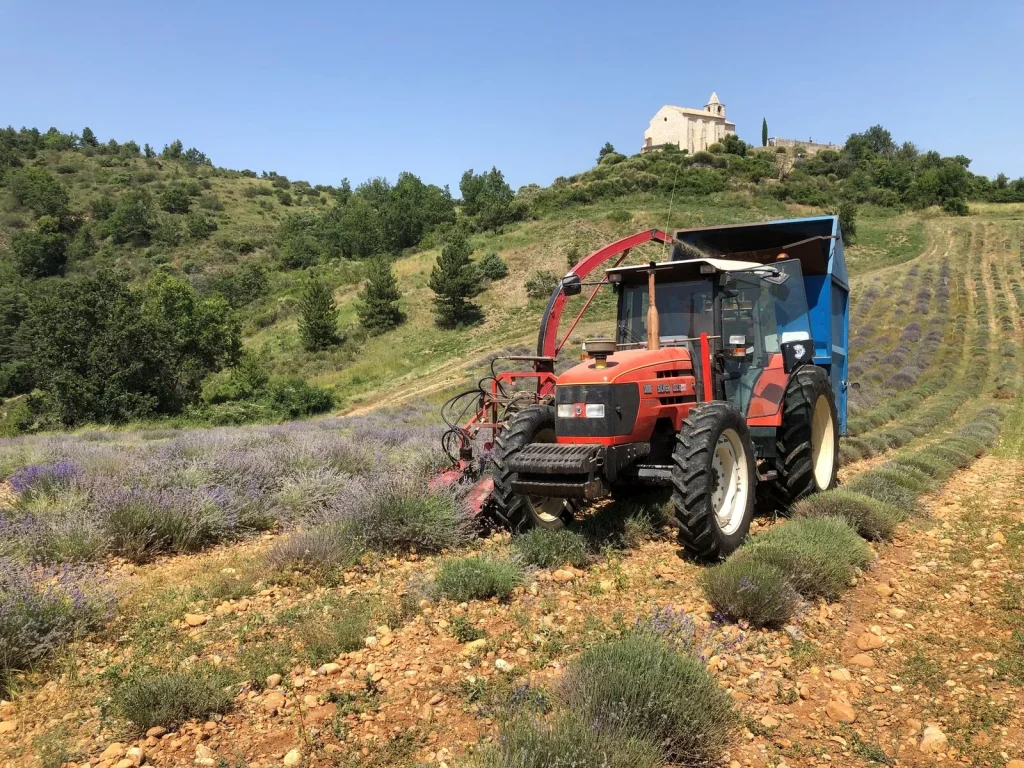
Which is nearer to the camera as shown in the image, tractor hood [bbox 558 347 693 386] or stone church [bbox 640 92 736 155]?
tractor hood [bbox 558 347 693 386]

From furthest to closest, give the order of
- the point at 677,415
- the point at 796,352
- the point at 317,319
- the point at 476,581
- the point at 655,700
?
the point at 317,319
the point at 796,352
the point at 677,415
the point at 476,581
the point at 655,700

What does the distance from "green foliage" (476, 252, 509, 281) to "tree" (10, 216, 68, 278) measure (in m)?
47.1

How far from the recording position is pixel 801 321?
8.41m

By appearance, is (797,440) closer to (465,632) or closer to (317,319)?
(465,632)

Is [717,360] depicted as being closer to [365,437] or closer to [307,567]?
[307,567]

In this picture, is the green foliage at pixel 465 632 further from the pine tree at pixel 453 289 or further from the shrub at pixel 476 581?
the pine tree at pixel 453 289

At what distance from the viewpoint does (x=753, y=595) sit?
4113mm

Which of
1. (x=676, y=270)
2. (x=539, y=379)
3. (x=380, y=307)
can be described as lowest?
(x=539, y=379)

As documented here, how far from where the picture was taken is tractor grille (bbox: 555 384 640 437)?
16.7 feet

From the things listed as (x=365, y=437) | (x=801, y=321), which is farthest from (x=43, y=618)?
(x=801, y=321)

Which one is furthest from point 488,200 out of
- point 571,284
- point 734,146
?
point 571,284

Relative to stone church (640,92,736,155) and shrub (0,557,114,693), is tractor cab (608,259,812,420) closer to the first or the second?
shrub (0,557,114,693)

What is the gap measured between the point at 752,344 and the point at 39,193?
84.6 metres

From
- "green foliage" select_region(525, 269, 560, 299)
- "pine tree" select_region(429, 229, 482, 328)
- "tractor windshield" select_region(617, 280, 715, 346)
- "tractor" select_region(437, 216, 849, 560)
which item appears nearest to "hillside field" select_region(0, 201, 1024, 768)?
"tractor" select_region(437, 216, 849, 560)
